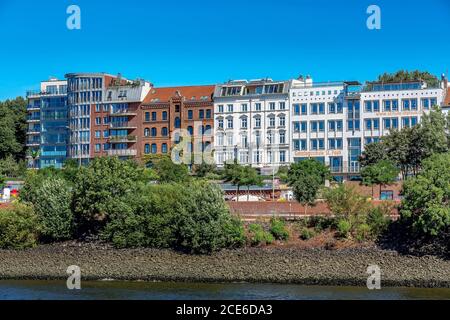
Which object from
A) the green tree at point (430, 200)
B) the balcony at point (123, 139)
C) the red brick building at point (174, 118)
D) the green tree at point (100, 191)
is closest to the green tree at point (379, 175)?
the green tree at point (430, 200)

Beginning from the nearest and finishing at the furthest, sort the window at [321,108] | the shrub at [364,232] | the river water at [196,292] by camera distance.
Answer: the river water at [196,292] → the shrub at [364,232] → the window at [321,108]

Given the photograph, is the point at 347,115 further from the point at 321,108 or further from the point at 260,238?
the point at 260,238

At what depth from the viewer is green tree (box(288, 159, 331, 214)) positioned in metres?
56.7

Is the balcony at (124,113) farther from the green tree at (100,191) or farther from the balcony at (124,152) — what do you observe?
the green tree at (100,191)

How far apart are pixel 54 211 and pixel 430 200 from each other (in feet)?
80.2

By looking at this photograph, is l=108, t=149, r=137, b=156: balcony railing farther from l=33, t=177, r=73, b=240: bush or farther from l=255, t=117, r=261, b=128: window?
l=33, t=177, r=73, b=240: bush

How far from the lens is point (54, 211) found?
2163 inches

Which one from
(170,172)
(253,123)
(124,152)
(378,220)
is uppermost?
(253,123)

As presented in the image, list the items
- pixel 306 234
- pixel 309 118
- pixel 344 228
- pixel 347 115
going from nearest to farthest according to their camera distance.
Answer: pixel 344 228 → pixel 306 234 → pixel 347 115 → pixel 309 118

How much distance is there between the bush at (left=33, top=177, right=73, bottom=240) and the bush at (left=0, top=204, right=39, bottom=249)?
31.4 inches

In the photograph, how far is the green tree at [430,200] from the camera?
45875 millimetres

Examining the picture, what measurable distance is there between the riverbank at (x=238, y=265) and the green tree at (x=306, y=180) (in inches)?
294

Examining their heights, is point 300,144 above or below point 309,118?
below

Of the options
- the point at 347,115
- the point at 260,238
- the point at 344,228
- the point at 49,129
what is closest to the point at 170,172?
the point at 347,115
